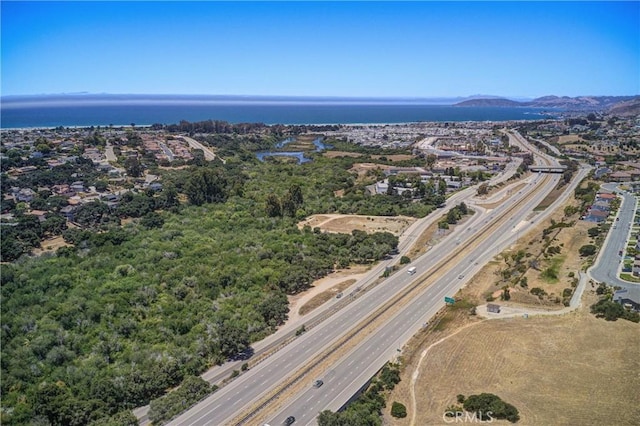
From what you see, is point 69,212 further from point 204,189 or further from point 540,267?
point 540,267

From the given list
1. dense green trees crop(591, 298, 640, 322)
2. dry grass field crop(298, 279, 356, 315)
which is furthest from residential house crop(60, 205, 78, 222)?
dense green trees crop(591, 298, 640, 322)

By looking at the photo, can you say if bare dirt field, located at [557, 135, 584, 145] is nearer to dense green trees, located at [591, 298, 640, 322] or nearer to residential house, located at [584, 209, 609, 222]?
residential house, located at [584, 209, 609, 222]

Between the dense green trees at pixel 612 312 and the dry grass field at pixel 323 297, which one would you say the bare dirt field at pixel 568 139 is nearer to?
the dense green trees at pixel 612 312

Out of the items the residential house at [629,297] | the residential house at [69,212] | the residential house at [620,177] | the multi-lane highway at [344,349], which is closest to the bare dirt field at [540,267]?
the multi-lane highway at [344,349]

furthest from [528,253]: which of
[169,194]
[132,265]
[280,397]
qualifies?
[169,194]

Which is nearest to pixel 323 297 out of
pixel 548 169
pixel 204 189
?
pixel 204 189

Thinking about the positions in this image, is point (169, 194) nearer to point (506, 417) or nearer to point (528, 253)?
point (528, 253)
